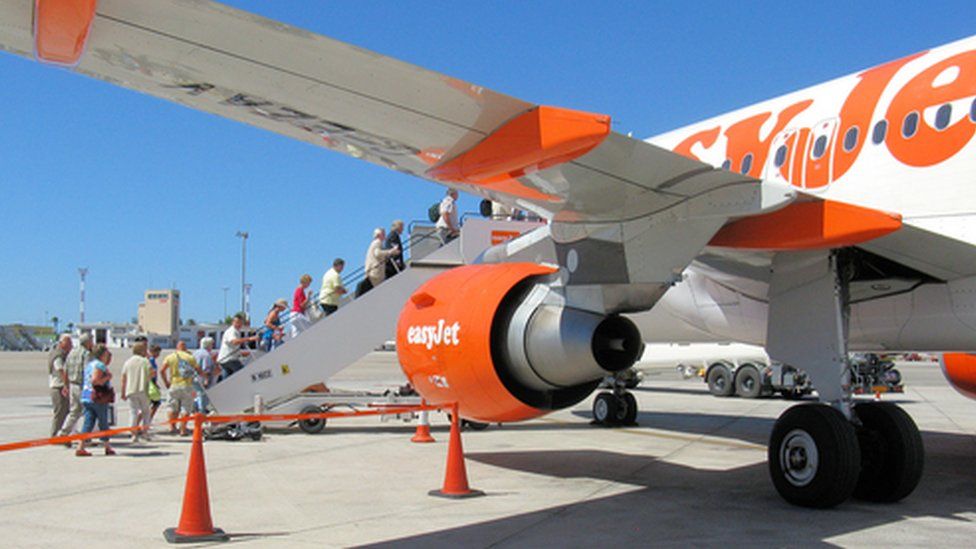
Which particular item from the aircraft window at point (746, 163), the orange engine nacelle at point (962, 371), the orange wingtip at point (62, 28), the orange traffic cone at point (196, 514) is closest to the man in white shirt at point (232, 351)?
the orange traffic cone at point (196, 514)

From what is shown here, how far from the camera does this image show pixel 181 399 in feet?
44.7

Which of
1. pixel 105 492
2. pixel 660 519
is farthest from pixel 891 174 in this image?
pixel 105 492

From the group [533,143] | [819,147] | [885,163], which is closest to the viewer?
[533,143]

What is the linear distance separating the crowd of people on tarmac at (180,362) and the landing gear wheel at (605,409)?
149 inches

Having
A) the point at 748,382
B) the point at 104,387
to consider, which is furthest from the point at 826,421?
the point at 748,382

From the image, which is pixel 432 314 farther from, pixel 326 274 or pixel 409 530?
pixel 326 274

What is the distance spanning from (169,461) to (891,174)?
853cm

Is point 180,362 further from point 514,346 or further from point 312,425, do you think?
point 514,346

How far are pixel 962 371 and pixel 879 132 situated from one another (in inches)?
191

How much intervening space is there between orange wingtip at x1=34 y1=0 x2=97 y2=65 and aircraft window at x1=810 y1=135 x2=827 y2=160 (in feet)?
22.3

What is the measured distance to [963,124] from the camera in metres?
7.04

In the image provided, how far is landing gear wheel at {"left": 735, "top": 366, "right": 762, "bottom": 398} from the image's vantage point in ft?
73.4

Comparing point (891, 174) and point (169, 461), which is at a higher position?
point (891, 174)

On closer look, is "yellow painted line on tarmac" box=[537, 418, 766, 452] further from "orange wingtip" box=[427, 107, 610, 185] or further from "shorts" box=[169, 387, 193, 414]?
"orange wingtip" box=[427, 107, 610, 185]
